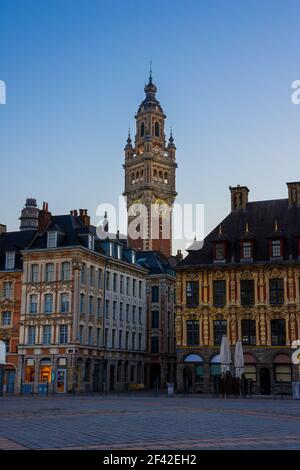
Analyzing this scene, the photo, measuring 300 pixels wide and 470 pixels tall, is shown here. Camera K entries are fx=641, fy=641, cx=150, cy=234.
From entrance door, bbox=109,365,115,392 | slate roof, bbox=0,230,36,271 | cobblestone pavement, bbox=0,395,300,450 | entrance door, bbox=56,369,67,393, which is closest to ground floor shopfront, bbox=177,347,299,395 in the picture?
entrance door, bbox=56,369,67,393

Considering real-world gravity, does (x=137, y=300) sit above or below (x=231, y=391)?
above

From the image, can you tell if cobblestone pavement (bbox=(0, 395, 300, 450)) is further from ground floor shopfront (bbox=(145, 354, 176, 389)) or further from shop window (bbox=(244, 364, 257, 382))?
ground floor shopfront (bbox=(145, 354, 176, 389))

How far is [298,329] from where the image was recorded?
49.7 m

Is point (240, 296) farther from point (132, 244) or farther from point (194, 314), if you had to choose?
point (132, 244)

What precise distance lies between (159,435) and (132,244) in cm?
9974

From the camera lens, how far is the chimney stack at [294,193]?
54.6m

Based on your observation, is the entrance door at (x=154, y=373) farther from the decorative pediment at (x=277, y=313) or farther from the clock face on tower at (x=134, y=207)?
the clock face on tower at (x=134, y=207)

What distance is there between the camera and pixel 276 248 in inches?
2036

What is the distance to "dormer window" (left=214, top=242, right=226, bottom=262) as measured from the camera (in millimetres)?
53062

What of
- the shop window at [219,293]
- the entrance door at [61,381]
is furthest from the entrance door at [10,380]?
the shop window at [219,293]

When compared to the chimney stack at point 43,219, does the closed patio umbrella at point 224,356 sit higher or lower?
lower

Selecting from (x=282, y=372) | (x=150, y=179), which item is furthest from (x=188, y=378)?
(x=150, y=179)

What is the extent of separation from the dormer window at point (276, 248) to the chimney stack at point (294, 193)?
4.77m

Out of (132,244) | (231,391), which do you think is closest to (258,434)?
(231,391)
